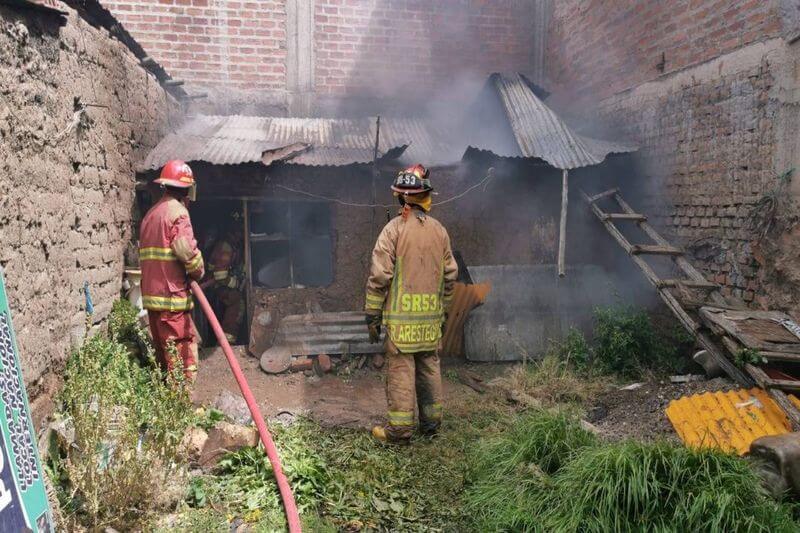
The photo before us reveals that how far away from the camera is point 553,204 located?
7340mm

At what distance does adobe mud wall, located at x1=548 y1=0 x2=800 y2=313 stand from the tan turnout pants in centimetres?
337

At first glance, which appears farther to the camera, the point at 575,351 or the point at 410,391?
the point at 575,351

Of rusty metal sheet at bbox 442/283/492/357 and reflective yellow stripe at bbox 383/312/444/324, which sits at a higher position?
reflective yellow stripe at bbox 383/312/444/324

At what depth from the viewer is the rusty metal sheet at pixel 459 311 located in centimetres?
701

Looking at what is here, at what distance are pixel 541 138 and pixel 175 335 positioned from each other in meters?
5.10

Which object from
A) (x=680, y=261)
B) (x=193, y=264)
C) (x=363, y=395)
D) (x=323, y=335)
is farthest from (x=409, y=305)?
(x=680, y=261)

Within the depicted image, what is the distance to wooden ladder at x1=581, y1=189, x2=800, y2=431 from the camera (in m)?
3.92

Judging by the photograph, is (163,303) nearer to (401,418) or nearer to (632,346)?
(401,418)

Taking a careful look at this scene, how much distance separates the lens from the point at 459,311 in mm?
7039

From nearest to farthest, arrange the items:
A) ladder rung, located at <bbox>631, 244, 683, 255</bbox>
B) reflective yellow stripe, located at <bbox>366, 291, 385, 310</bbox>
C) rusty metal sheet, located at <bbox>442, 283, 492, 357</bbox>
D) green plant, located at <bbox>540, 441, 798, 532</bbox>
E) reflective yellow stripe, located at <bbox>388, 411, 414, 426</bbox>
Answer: green plant, located at <bbox>540, 441, 798, 532</bbox> < reflective yellow stripe, located at <bbox>388, 411, 414, 426</bbox> < reflective yellow stripe, located at <bbox>366, 291, 385, 310</bbox> < ladder rung, located at <bbox>631, 244, 683, 255</bbox> < rusty metal sheet, located at <bbox>442, 283, 492, 357</bbox>

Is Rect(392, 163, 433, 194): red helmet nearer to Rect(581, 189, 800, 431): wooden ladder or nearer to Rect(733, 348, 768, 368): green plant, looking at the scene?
Rect(581, 189, 800, 431): wooden ladder

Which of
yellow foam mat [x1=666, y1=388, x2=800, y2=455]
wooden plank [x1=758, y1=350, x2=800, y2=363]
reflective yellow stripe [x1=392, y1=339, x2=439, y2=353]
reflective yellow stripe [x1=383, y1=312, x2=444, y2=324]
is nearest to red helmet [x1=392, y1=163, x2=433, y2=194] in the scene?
reflective yellow stripe [x1=383, y1=312, x2=444, y2=324]

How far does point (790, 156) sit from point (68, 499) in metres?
6.28

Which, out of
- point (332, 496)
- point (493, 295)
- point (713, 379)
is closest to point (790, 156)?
point (713, 379)
